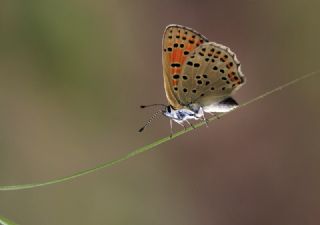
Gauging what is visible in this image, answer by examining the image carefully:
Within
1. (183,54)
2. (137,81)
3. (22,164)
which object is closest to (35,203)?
(22,164)

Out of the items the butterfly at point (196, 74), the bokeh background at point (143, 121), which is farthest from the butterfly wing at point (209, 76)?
the bokeh background at point (143, 121)

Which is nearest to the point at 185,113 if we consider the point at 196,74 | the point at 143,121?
the point at 196,74

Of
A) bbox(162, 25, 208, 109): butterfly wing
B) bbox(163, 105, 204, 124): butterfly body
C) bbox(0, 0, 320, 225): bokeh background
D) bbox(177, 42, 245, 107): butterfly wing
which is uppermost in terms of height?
bbox(162, 25, 208, 109): butterfly wing

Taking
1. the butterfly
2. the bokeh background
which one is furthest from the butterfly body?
the bokeh background

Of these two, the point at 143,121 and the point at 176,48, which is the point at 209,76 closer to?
the point at 176,48

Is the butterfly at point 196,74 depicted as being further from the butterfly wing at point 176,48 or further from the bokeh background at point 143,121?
the bokeh background at point 143,121

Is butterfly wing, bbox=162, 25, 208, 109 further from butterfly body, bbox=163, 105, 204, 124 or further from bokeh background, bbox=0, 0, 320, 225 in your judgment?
bokeh background, bbox=0, 0, 320, 225

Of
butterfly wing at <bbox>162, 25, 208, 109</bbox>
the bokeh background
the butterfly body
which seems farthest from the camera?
the bokeh background
